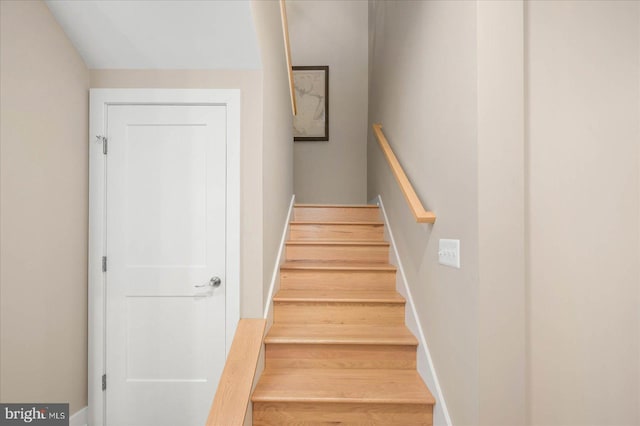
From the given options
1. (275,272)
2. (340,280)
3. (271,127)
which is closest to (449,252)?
(340,280)

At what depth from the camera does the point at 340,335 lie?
2.16 metres

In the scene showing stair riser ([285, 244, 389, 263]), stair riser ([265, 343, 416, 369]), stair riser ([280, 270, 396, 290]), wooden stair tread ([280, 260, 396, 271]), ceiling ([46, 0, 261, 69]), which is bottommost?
stair riser ([265, 343, 416, 369])

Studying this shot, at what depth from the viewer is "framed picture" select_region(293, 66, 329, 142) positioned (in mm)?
4594

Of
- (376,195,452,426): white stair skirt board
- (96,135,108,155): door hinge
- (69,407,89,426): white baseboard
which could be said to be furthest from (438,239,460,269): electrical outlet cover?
(69,407,89,426): white baseboard

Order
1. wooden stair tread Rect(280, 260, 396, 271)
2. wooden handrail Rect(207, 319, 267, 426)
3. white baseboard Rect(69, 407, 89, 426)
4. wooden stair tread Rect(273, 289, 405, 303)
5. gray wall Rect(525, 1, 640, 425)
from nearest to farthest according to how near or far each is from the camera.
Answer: gray wall Rect(525, 1, 640, 425), wooden handrail Rect(207, 319, 267, 426), white baseboard Rect(69, 407, 89, 426), wooden stair tread Rect(273, 289, 405, 303), wooden stair tread Rect(280, 260, 396, 271)

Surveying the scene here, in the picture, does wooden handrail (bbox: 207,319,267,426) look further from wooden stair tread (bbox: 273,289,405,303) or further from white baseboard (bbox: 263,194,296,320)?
wooden stair tread (bbox: 273,289,405,303)

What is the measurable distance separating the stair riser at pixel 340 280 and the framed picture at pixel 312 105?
7.86 ft

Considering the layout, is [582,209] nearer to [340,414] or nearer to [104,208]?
[340,414]

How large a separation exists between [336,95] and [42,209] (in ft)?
11.6

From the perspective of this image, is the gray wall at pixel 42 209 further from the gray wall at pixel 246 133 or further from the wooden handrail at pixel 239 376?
the wooden handrail at pixel 239 376

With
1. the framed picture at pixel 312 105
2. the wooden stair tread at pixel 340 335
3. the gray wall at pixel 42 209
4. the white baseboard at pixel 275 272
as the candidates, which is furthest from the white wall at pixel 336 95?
the gray wall at pixel 42 209

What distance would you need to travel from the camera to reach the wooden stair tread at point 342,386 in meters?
1.78

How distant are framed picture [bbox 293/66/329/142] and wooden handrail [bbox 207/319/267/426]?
9.92 feet

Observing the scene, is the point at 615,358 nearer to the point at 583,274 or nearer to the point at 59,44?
the point at 583,274
